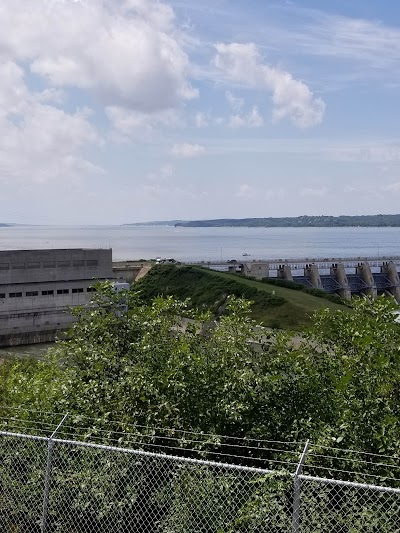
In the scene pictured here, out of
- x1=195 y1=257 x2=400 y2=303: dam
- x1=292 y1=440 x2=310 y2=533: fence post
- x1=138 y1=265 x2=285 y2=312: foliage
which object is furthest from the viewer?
x1=195 y1=257 x2=400 y2=303: dam

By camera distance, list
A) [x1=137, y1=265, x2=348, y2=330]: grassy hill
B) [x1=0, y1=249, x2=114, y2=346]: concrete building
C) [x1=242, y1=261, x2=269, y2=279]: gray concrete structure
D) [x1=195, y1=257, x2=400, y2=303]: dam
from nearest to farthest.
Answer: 1. [x1=0, y1=249, x2=114, y2=346]: concrete building
2. [x1=137, y1=265, x2=348, y2=330]: grassy hill
3. [x1=195, y1=257, x2=400, y2=303]: dam
4. [x1=242, y1=261, x2=269, y2=279]: gray concrete structure

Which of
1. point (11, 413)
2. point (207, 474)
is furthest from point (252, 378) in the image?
point (11, 413)

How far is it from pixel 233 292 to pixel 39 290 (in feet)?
75.9

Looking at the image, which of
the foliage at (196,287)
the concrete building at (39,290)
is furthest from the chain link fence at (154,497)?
the foliage at (196,287)

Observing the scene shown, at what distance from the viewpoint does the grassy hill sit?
54094mm

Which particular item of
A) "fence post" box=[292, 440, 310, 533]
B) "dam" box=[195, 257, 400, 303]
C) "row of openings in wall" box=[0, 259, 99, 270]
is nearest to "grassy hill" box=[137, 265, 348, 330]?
"dam" box=[195, 257, 400, 303]

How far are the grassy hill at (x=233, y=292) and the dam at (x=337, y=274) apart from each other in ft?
20.9

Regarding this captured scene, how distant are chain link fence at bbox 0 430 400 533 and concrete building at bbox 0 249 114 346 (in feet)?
123

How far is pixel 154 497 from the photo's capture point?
20.1ft

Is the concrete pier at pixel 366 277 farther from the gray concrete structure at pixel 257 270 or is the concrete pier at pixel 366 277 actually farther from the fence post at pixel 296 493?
the fence post at pixel 296 493

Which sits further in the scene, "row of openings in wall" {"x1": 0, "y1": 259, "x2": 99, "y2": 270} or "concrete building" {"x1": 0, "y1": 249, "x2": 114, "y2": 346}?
"row of openings in wall" {"x1": 0, "y1": 259, "x2": 99, "y2": 270}

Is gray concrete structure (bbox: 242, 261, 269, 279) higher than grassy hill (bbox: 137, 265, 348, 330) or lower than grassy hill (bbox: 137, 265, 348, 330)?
higher

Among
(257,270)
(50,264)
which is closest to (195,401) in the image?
(50,264)

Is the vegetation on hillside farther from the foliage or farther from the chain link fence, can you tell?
the foliage
